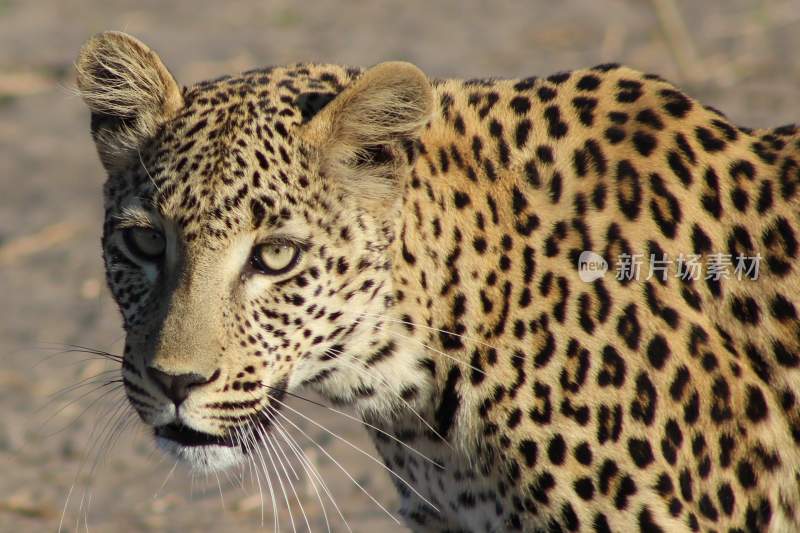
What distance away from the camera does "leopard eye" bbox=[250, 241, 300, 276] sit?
5.44 meters

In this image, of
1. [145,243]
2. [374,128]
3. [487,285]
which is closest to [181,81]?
[145,243]

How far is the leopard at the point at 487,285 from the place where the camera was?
5406mm

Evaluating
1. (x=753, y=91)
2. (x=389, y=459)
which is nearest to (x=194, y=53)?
(x=753, y=91)

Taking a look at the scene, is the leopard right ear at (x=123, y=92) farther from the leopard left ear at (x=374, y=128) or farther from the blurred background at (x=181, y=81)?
the leopard left ear at (x=374, y=128)

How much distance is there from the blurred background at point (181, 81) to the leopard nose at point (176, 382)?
157 centimetres

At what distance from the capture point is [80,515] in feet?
28.8

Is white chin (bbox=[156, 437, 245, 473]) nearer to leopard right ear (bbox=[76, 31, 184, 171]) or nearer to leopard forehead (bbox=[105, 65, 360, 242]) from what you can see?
leopard forehead (bbox=[105, 65, 360, 242])

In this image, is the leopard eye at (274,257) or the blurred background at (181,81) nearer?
the leopard eye at (274,257)

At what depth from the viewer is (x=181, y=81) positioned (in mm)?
14836

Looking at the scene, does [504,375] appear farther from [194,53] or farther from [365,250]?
[194,53]

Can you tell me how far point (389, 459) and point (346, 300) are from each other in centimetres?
97

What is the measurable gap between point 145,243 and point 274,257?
54 centimetres
